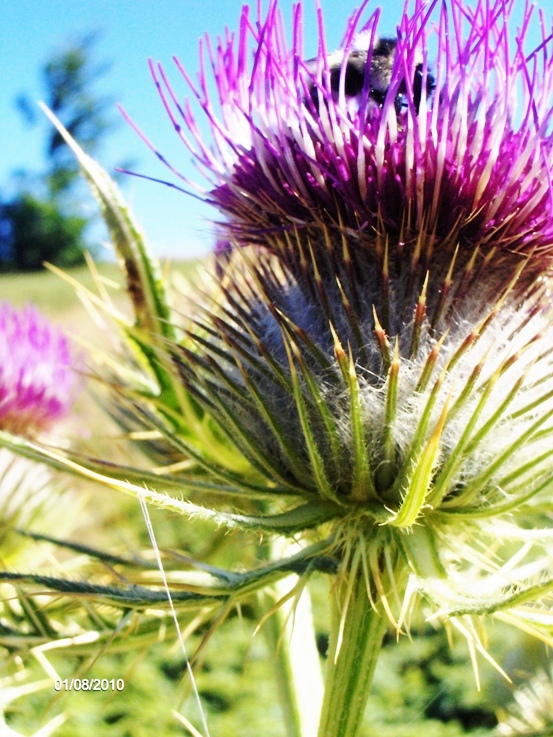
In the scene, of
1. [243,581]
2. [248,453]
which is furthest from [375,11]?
[243,581]

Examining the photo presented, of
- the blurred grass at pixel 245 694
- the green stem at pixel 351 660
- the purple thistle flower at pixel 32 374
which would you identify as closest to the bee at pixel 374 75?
the green stem at pixel 351 660

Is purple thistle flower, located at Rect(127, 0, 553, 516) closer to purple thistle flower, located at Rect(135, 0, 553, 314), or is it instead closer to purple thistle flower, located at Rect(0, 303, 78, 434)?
purple thistle flower, located at Rect(135, 0, 553, 314)

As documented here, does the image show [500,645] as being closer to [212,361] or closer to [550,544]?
[550,544]

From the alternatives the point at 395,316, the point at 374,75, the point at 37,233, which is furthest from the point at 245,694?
the point at 37,233

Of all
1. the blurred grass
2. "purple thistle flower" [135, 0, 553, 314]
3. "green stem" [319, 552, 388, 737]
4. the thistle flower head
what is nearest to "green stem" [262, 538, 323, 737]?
"green stem" [319, 552, 388, 737]

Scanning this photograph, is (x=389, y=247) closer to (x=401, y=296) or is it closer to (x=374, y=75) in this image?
(x=401, y=296)

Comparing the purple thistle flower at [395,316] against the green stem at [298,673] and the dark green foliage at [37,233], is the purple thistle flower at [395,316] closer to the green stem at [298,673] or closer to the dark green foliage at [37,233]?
the green stem at [298,673]
